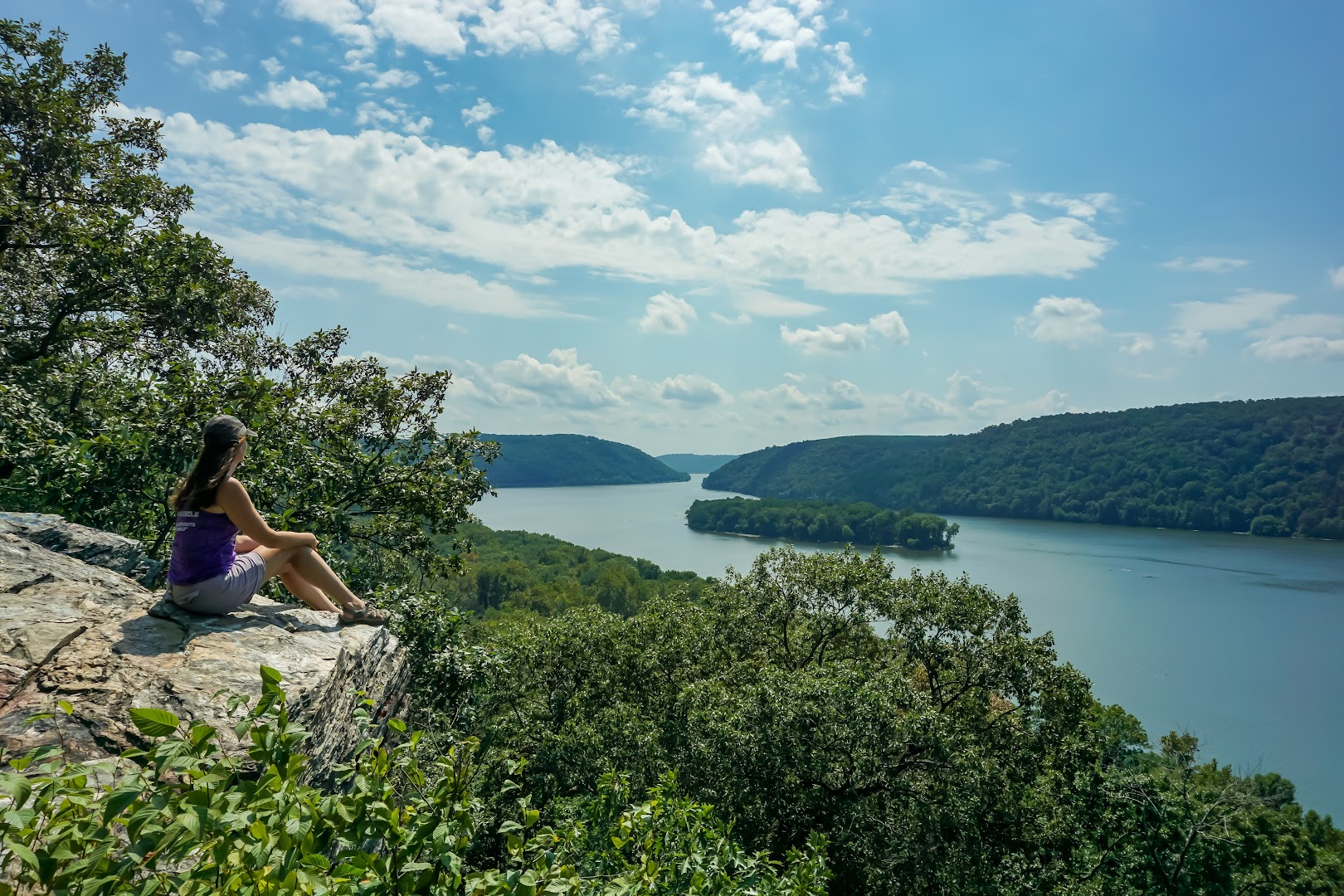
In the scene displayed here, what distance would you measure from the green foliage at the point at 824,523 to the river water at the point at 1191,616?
134 inches

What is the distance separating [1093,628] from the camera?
45719mm

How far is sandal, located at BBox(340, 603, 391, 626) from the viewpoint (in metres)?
5.15

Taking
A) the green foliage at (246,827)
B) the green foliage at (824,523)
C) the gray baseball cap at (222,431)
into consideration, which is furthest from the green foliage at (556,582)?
the green foliage at (246,827)

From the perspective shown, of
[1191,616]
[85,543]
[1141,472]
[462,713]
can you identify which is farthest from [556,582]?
[1141,472]

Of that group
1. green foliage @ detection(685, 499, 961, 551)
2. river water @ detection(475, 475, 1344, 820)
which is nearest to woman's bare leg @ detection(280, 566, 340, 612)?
river water @ detection(475, 475, 1344, 820)

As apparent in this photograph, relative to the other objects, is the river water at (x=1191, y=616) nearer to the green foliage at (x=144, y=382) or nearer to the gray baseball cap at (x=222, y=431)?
the green foliage at (x=144, y=382)

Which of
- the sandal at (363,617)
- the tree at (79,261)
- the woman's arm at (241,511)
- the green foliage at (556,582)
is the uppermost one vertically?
the tree at (79,261)

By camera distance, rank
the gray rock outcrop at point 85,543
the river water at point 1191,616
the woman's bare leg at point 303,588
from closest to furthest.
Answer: the gray rock outcrop at point 85,543, the woman's bare leg at point 303,588, the river water at point 1191,616

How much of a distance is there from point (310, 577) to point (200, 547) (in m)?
0.94

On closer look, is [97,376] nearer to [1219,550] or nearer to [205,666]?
[205,666]

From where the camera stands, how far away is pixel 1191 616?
49812mm

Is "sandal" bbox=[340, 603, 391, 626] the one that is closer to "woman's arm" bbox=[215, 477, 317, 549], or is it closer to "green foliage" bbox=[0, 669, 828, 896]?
"woman's arm" bbox=[215, 477, 317, 549]

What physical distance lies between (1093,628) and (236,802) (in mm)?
53316

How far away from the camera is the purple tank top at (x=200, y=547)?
4461 millimetres
